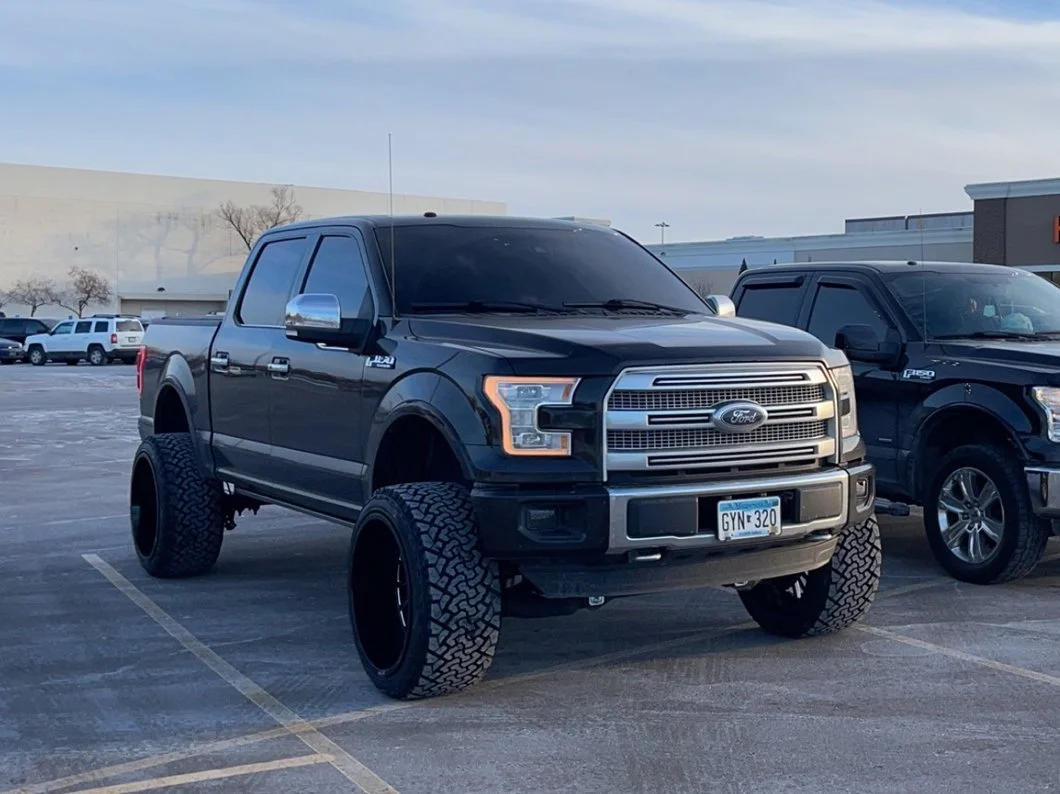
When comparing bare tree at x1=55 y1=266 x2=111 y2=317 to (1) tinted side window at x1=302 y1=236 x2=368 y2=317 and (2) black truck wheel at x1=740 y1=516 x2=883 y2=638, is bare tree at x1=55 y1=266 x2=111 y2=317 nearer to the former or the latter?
(1) tinted side window at x1=302 y1=236 x2=368 y2=317

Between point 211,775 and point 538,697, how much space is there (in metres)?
1.49

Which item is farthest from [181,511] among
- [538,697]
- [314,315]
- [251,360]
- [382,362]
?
[538,697]

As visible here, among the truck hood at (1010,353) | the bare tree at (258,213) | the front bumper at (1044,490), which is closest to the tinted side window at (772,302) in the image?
the truck hood at (1010,353)

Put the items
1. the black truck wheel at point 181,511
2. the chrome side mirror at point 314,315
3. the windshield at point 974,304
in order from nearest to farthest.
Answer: the chrome side mirror at point 314,315
the black truck wheel at point 181,511
the windshield at point 974,304

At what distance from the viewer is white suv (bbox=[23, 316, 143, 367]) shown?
148ft

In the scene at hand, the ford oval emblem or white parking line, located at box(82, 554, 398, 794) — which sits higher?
the ford oval emblem

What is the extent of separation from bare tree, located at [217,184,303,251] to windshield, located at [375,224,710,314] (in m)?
74.0

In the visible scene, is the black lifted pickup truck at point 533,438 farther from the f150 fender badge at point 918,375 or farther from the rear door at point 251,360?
the f150 fender badge at point 918,375

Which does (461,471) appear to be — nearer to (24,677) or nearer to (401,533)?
(401,533)

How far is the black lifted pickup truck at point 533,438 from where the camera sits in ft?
17.2

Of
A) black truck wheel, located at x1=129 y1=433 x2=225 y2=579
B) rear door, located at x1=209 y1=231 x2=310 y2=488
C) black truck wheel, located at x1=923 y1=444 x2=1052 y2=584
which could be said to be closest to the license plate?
black truck wheel, located at x1=923 y1=444 x2=1052 y2=584

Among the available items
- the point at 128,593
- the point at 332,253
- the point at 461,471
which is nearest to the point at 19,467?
the point at 128,593

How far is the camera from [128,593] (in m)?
7.89

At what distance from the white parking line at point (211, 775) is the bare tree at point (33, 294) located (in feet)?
240
